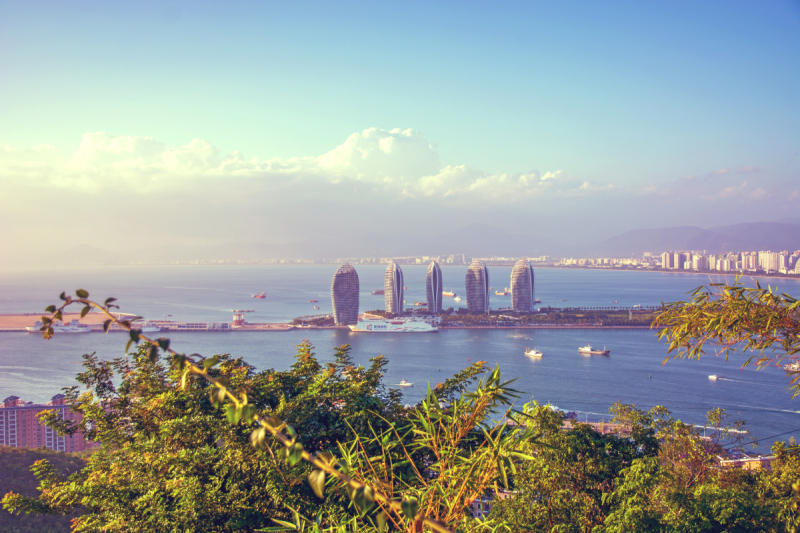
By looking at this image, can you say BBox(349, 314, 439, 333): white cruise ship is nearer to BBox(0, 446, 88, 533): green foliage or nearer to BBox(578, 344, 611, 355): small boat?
BBox(578, 344, 611, 355): small boat

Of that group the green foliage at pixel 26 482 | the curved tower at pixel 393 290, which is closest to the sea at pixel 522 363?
the green foliage at pixel 26 482

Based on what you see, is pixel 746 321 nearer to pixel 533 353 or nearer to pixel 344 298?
pixel 533 353

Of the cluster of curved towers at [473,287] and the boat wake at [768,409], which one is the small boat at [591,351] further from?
the cluster of curved towers at [473,287]

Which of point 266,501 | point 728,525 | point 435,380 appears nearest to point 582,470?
point 728,525

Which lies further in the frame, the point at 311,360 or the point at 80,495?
the point at 311,360

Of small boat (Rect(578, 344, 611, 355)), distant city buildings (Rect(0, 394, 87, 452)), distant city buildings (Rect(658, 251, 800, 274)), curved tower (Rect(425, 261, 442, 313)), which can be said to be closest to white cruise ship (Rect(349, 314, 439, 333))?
curved tower (Rect(425, 261, 442, 313))

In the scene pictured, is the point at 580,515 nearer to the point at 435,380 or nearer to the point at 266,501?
the point at 266,501
